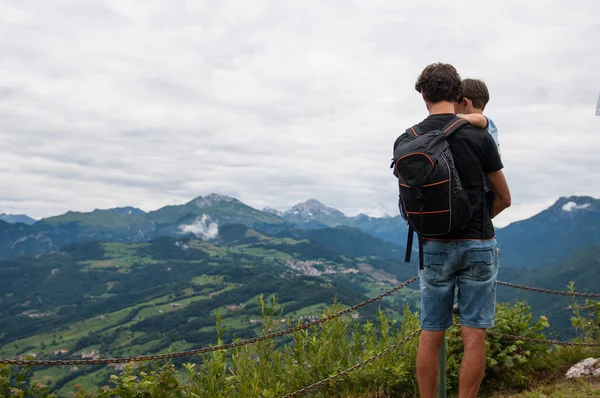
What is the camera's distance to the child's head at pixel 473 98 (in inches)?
153

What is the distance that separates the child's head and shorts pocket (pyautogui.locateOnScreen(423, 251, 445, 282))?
1.24 meters

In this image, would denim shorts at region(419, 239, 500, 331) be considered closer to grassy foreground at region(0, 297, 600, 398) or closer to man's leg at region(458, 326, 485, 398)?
man's leg at region(458, 326, 485, 398)

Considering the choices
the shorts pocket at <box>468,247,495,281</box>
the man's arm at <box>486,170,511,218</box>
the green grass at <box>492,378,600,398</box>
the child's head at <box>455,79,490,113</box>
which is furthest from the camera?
the green grass at <box>492,378,600,398</box>

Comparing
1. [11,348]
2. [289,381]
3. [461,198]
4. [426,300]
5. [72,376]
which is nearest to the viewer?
[461,198]

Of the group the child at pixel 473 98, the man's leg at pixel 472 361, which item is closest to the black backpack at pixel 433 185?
the child at pixel 473 98

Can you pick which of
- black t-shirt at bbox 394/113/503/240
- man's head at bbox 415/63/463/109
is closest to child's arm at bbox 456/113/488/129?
black t-shirt at bbox 394/113/503/240

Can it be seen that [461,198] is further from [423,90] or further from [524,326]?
[524,326]

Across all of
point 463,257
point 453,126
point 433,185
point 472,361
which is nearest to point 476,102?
point 453,126

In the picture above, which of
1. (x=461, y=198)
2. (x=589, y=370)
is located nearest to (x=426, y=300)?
(x=461, y=198)

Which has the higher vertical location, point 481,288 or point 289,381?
point 481,288

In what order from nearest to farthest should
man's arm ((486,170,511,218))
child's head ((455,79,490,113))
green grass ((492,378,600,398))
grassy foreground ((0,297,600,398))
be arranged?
man's arm ((486,170,511,218))
child's head ((455,79,490,113))
grassy foreground ((0,297,600,398))
green grass ((492,378,600,398))

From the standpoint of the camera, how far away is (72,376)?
5930 inches

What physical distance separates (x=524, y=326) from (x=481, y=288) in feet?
10.0

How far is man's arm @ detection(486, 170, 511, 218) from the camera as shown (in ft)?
11.7
